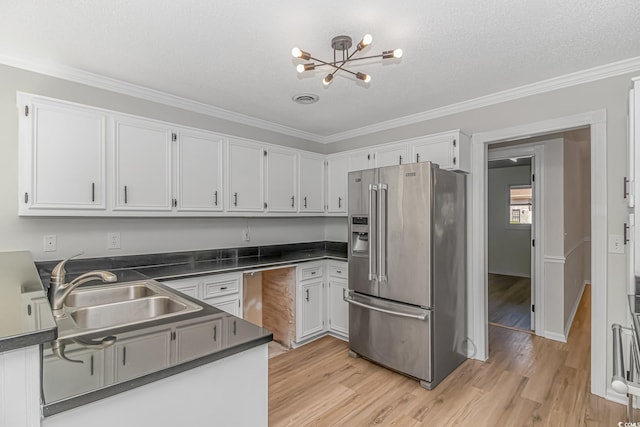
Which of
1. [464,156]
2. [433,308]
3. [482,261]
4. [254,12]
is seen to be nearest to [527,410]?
[433,308]

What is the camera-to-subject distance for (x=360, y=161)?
12.3ft

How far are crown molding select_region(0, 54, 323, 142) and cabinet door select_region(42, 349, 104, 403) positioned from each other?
233 centimetres

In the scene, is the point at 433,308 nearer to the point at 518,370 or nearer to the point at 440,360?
the point at 440,360

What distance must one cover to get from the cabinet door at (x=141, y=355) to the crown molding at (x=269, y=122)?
2.34 meters

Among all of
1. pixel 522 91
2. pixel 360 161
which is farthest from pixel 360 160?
pixel 522 91

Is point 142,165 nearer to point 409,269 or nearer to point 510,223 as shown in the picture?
point 409,269

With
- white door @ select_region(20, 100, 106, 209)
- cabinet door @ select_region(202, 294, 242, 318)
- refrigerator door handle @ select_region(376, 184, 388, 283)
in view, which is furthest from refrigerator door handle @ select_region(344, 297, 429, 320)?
white door @ select_region(20, 100, 106, 209)

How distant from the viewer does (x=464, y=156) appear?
307 cm

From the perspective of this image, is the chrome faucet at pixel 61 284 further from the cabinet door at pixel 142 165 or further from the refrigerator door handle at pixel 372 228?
the refrigerator door handle at pixel 372 228

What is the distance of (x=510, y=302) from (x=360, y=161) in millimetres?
3412

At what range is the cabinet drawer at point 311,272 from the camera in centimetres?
345

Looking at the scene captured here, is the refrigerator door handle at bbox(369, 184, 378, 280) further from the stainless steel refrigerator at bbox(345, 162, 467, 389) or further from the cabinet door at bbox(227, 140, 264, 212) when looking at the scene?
the cabinet door at bbox(227, 140, 264, 212)

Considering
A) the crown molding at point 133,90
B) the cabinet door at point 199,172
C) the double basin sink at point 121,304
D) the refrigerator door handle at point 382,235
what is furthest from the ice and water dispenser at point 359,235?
the double basin sink at point 121,304

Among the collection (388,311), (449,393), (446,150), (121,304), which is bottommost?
(449,393)
